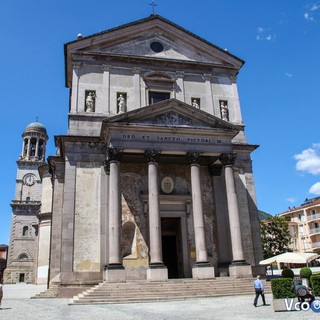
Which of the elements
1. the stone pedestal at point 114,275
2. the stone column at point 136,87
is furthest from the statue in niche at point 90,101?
the stone pedestal at point 114,275

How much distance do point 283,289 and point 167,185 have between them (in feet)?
39.1

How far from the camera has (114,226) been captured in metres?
19.2

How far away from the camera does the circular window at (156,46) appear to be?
87.5 feet

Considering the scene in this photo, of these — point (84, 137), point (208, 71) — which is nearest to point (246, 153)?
point (208, 71)

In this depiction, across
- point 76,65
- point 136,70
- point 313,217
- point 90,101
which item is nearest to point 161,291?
point 90,101

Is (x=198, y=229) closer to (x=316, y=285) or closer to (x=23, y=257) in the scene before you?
(x=316, y=285)

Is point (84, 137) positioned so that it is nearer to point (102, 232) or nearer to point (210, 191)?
point (102, 232)

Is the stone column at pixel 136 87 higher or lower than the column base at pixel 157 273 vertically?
higher

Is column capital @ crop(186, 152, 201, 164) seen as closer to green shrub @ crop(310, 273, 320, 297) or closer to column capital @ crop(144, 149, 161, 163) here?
column capital @ crop(144, 149, 161, 163)

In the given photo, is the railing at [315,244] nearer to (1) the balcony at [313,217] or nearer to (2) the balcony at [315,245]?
(2) the balcony at [315,245]

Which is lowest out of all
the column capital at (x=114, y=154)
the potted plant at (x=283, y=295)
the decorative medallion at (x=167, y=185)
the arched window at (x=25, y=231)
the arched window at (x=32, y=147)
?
the potted plant at (x=283, y=295)

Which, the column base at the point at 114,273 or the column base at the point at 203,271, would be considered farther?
the column base at the point at 203,271

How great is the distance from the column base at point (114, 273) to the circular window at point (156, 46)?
15421mm

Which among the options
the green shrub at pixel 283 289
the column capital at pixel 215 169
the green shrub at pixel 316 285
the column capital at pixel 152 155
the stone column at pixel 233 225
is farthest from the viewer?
the column capital at pixel 215 169
